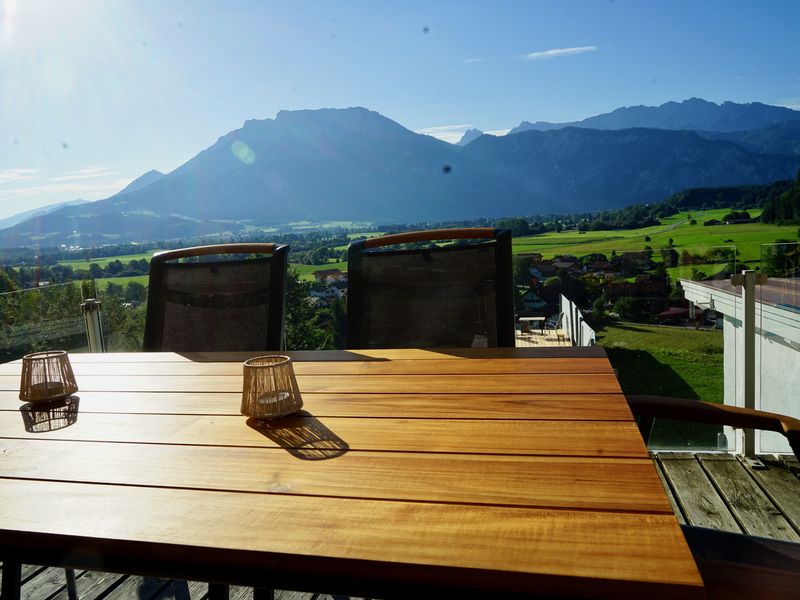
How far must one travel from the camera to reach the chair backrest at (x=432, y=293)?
1.77 meters

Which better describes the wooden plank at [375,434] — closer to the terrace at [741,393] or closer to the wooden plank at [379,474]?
the wooden plank at [379,474]

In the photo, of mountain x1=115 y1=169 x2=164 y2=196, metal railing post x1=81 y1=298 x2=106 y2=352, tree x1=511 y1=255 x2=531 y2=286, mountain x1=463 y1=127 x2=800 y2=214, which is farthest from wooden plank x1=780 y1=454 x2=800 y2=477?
mountain x1=115 y1=169 x2=164 y2=196

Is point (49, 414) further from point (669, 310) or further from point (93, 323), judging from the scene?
point (669, 310)

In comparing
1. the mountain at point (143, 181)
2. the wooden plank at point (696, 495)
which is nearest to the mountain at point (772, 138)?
the wooden plank at point (696, 495)

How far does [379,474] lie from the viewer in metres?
0.76

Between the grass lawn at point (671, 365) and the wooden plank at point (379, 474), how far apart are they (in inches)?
83.6

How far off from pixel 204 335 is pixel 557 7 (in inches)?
384

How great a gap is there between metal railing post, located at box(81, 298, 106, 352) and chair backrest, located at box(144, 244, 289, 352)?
1.69 metres

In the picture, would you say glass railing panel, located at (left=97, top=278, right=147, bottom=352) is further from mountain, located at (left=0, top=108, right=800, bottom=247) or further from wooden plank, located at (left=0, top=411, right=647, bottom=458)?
mountain, located at (left=0, top=108, right=800, bottom=247)

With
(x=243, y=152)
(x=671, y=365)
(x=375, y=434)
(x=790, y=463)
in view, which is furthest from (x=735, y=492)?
(x=243, y=152)

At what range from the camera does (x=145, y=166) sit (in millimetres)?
18953

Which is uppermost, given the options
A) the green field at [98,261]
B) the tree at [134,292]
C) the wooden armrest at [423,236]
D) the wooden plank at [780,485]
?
the wooden armrest at [423,236]

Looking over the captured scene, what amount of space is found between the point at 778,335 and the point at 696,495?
0.93 m

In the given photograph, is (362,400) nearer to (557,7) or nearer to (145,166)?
(557,7)
